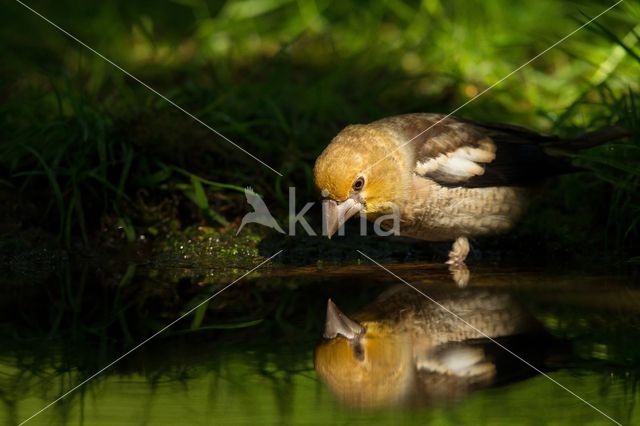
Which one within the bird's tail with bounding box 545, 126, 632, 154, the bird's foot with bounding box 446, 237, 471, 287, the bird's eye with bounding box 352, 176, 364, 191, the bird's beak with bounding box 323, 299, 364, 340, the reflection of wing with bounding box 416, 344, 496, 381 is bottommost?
the reflection of wing with bounding box 416, 344, 496, 381

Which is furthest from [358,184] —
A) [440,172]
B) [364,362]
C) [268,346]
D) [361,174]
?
[364,362]

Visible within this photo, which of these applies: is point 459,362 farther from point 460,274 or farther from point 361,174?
point 361,174

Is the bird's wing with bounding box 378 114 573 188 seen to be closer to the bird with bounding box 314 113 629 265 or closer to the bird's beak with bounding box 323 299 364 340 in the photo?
the bird with bounding box 314 113 629 265

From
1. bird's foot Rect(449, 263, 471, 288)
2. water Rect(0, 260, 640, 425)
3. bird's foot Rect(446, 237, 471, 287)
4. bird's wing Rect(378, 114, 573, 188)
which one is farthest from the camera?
bird's wing Rect(378, 114, 573, 188)

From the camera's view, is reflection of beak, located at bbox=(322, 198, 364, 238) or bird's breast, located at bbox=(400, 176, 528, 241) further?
bird's breast, located at bbox=(400, 176, 528, 241)

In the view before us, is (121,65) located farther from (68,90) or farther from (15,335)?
(15,335)

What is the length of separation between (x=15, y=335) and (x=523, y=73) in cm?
519

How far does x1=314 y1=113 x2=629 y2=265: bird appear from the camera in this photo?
5711 millimetres

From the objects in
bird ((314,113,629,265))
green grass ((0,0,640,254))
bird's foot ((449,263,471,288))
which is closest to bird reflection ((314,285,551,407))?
bird's foot ((449,263,471,288))

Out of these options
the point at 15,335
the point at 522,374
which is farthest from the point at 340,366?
the point at 15,335

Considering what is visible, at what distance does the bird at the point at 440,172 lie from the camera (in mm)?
5711

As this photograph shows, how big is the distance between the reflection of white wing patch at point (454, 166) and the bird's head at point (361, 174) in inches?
5.2

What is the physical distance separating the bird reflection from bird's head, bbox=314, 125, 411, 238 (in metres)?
0.73

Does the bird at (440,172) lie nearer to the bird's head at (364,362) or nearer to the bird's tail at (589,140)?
the bird's tail at (589,140)
